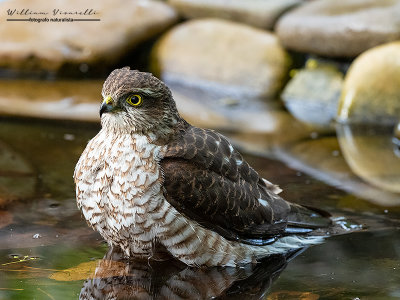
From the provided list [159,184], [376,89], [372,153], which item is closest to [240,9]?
[376,89]

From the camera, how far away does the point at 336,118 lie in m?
9.92

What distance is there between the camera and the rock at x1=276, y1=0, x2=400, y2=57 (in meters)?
10.0

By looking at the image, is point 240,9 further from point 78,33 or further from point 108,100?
point 108,100

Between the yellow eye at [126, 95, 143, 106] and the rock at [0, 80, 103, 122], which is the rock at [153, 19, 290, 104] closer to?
the rock at [0, 80, 103, 122]

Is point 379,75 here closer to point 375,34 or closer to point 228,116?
point 375,34

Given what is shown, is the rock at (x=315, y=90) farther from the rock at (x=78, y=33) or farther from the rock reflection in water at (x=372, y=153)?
the rock at (x=78, y=33)

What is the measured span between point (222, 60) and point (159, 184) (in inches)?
250

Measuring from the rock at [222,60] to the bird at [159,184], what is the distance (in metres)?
5.27

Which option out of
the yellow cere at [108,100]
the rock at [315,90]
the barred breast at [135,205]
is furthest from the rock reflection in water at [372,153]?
the yellow cere at [108,100]

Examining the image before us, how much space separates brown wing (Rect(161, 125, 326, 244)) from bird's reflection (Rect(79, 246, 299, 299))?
285mm

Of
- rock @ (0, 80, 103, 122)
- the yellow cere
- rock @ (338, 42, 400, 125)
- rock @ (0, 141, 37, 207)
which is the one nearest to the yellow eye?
the yellow cere

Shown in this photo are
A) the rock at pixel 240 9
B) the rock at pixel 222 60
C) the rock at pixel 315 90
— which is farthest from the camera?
the rock at pixel 240 9

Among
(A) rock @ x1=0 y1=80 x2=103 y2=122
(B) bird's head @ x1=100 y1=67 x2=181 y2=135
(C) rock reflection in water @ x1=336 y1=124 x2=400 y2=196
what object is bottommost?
(C) rock reflection in water @ x1=336 y1=124 x2=400 y2=196

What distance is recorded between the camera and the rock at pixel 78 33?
36.3 feet
